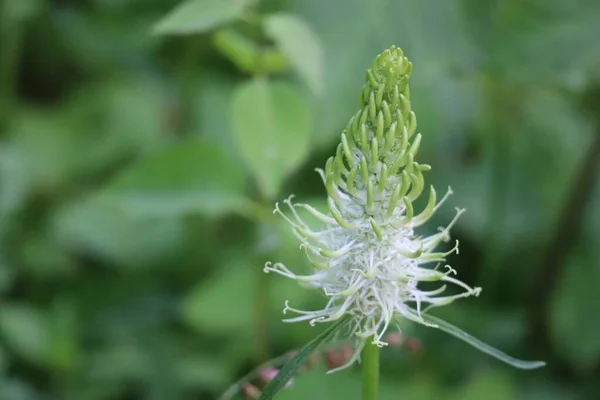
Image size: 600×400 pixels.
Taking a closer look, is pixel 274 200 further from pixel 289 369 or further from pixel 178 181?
pixel 289 369

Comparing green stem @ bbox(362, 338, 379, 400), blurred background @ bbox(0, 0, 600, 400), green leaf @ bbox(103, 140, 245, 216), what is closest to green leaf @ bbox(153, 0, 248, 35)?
blurred background @ bbox(0, 0, 600, 400)

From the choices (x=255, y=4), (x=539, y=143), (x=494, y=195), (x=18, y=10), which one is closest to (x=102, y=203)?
(x=255, y=4)

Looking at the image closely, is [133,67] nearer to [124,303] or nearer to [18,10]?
[18,10]

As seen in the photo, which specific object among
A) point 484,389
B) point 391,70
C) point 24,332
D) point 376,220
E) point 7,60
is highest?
point 7,60

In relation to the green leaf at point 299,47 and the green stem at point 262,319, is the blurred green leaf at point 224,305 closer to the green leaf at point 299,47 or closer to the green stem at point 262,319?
the green stem at point 262,319

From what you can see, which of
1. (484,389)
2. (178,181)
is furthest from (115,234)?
(484,389)

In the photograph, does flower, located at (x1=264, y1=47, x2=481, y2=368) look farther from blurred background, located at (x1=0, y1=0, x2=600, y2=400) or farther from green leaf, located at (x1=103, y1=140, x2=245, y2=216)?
green leaf, located at (x1=103, y1=140, x2=245, y2=216)
